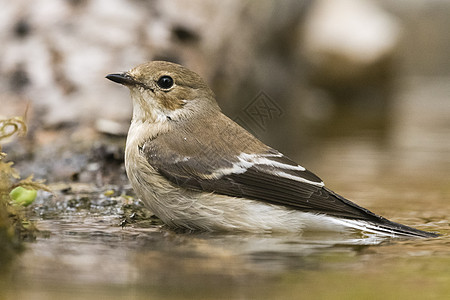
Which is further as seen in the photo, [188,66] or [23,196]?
[188,66]

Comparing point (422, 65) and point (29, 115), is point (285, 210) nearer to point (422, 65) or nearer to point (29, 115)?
point (29, 115)

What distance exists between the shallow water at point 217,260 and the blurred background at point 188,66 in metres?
1.05

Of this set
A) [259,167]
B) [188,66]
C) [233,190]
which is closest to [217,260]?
[233,190]

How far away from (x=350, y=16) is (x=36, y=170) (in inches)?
326

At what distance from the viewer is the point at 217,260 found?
3.37 m

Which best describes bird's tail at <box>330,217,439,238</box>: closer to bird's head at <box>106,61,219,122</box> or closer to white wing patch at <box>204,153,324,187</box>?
white wing patch at <box>204,153,324,187</box>

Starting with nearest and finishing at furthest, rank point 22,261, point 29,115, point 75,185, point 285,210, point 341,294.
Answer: point 341,294
point 22,261
point 285,210
point 75,185
point 29,115

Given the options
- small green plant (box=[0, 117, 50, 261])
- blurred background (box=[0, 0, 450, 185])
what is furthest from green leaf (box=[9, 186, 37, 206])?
blurred background (box=[0, 0, 450, 185])

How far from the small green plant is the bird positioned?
705mm

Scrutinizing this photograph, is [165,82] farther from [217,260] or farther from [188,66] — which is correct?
[188,66]

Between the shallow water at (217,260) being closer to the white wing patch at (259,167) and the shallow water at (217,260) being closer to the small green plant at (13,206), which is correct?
the small green plant at (13,206)

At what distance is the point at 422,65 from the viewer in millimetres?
16188

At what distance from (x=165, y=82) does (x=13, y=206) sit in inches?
55.4

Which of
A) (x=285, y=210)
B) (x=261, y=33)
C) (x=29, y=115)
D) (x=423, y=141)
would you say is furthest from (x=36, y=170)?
(x=423, y=141)
